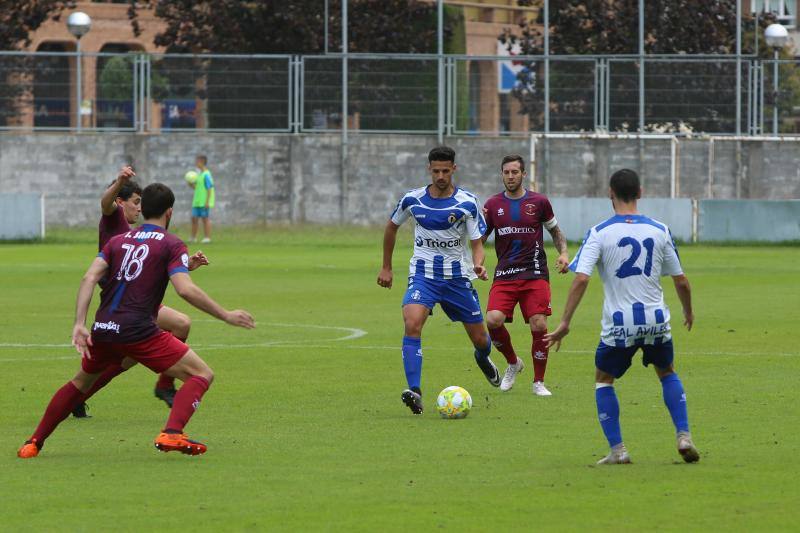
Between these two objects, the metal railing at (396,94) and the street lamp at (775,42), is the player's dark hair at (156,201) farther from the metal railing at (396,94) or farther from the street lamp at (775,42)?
the street lamp at (775,42)

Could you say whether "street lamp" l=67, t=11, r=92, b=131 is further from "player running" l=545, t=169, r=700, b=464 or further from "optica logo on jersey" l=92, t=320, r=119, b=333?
"player running" l=545, t=169, r=700, b=464

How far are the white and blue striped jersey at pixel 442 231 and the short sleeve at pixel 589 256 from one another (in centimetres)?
Result: 347

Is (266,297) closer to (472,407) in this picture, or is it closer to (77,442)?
(472,407)

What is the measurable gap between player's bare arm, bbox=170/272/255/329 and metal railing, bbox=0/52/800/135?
3227cm

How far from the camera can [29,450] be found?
34.3 feet

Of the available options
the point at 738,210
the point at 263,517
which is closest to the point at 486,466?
the point at 263,517

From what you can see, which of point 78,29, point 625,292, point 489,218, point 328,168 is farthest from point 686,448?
point 78,29

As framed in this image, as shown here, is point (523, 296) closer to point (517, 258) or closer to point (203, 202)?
point (517, 258)

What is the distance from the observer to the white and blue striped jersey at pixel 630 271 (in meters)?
9.91

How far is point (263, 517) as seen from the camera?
839 cm

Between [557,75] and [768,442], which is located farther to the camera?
[557,75]

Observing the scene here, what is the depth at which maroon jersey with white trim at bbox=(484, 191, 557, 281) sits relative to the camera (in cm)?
1452

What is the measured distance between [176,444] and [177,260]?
114cm

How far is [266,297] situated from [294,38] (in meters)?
25.7
